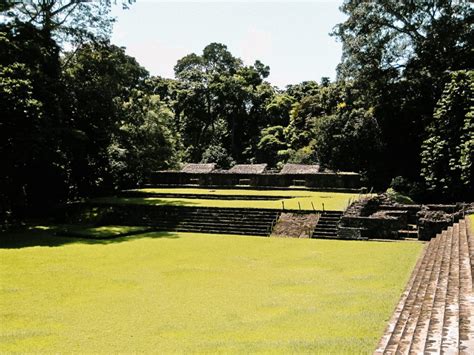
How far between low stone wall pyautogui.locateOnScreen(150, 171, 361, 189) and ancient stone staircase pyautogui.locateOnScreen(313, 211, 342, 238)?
9067 mm

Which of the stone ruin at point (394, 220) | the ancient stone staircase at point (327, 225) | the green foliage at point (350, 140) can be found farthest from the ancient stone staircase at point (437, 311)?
the green foliage at point (350, 140)

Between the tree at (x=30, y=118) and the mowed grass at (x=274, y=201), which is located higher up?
the tree at (x=30, y=118)

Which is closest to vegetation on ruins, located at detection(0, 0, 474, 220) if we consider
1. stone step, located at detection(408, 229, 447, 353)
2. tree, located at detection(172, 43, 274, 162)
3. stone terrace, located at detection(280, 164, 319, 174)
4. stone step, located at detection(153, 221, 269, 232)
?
stone terrace, located at detection(280, 164, 319, 174)

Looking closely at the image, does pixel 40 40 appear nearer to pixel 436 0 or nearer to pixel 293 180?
pixel 293 180

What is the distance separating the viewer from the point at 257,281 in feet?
34.9

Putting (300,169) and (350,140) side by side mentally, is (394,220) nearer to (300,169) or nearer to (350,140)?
(300,169)

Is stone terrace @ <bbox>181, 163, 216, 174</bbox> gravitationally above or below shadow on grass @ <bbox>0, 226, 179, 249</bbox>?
above

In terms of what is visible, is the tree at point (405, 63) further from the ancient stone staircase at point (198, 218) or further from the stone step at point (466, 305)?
the stone step at point (466, 305)

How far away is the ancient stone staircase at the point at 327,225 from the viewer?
18.0 metres

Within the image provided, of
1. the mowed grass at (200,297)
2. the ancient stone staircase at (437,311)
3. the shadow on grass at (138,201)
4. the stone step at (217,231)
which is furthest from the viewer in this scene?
the shadow on grass at (138,201)

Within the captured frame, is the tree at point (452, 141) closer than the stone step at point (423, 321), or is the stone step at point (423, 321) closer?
the stone step at point (423, 321)

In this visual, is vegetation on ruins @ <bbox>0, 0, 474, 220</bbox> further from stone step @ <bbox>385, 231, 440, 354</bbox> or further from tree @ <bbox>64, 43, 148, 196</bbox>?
stone step @ <bbox>385, 231, 440, 354</bbox>

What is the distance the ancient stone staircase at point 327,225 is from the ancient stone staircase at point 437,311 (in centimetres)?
674

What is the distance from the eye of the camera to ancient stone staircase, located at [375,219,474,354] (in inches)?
211
